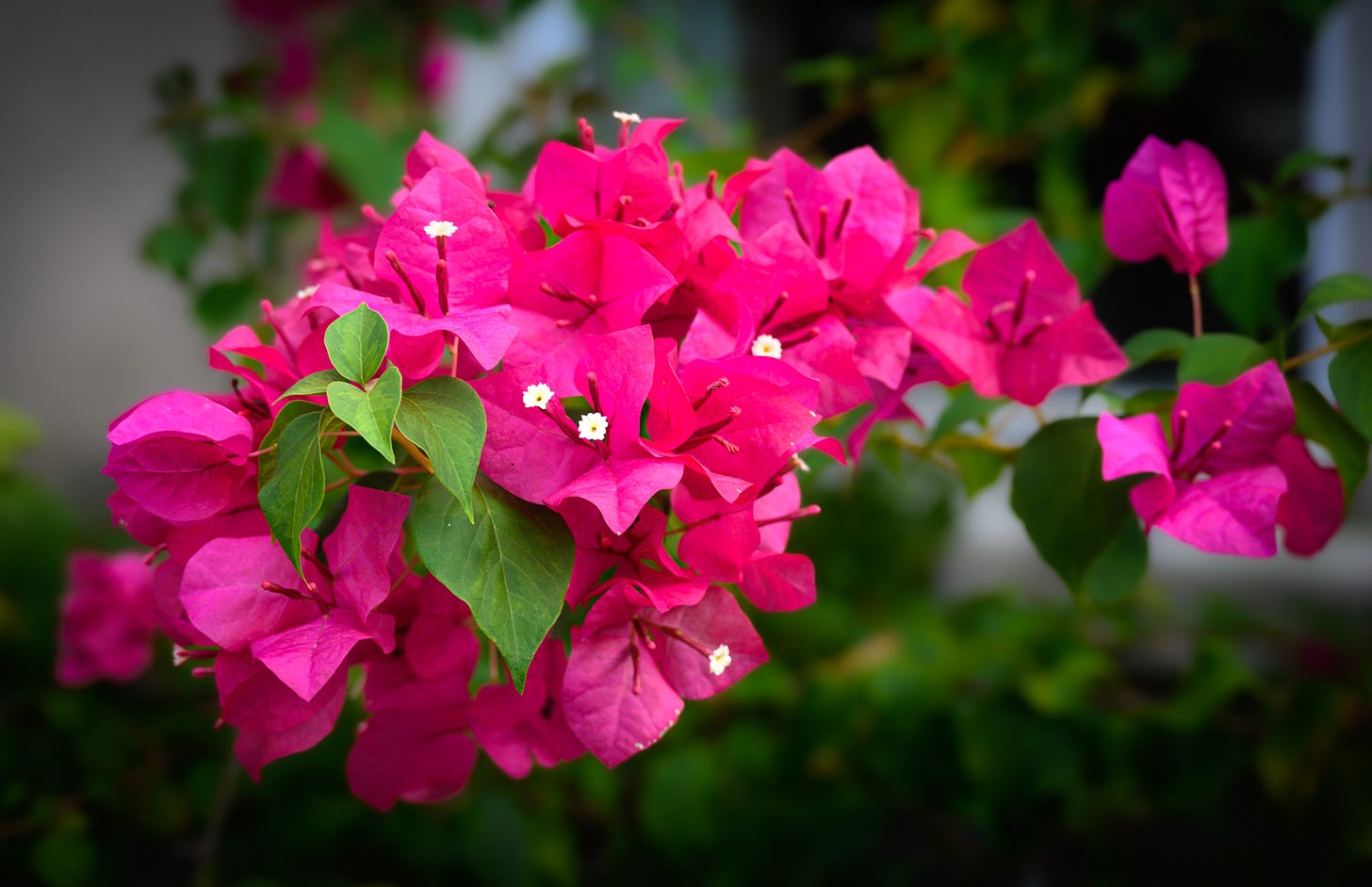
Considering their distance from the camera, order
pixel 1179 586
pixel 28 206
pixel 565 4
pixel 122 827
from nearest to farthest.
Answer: pixel 122 827, pixel 28 206, pixel 1179 586, pixel 565 4

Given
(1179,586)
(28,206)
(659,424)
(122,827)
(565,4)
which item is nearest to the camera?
(659,424)

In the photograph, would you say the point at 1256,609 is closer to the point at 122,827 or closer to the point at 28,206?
the point at 122,827

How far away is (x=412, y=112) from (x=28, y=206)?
0.73 meters

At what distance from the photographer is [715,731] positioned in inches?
40.4

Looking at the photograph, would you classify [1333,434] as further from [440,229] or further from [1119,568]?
[440,229]

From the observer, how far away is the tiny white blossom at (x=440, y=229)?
362mm

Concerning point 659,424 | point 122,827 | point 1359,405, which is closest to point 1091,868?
point 1359,405

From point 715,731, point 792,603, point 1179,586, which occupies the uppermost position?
point 792,603

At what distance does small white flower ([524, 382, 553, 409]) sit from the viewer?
0.34m

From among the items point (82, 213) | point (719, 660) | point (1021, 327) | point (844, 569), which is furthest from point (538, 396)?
point (82, 213)

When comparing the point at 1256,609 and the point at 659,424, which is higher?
the point at 659,424

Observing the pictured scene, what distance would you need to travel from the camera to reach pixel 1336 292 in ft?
1.50

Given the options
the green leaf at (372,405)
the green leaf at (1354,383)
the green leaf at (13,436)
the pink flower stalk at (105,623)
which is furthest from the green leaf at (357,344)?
the green leaf at (13,436)

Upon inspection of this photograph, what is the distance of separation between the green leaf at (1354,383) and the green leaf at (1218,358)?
0.11 feet
